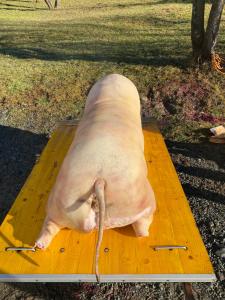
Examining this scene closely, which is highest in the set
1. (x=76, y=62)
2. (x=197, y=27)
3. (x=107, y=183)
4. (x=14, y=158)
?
(x=197, y=27)

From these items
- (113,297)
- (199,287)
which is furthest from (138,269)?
(199,287)

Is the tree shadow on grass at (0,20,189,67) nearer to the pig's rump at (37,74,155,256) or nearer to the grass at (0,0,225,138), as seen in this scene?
the grass at (0,0,225,138)

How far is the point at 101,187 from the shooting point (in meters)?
2.63

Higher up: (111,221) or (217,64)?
(111,221)

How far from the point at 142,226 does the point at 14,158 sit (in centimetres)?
335

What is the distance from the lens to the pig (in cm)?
274

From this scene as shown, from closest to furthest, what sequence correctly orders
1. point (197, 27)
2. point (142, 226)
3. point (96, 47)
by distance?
1. point (142, 226)
2. point (197, 27)
3. point (96, 47)

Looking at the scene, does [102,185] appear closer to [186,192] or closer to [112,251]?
[112,251]

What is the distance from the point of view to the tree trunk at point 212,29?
273 inches

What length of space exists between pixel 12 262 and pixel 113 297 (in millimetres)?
1087

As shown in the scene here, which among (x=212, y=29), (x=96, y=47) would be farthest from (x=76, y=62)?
(x=212, y=29)

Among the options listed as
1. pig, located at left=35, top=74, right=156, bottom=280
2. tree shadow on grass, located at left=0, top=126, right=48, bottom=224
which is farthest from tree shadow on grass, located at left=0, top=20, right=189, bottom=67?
pig, located at left=35, top=74, right=156, bottom=280

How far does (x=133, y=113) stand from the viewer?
3877mm

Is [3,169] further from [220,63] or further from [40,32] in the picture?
[40,32]
